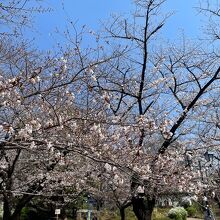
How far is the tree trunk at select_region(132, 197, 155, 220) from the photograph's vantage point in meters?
10.0

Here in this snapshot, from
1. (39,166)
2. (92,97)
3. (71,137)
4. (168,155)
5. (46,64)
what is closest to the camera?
(71,137)

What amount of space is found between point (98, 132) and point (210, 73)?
20.4 feet

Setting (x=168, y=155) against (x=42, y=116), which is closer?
(x=42, y=116)

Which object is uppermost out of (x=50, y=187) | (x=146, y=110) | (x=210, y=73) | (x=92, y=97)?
(x=210, y=73)

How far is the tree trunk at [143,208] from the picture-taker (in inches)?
395

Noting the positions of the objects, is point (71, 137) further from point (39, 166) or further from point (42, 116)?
point (39, 166)

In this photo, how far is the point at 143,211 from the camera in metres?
10.1

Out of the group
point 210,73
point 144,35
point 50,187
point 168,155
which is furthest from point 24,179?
point 210,73

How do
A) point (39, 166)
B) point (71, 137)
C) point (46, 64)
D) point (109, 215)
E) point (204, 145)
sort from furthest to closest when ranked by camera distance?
1. point (109, 215)
2. point (204, 145)
3. point (39, 166)
4. point (46, 64)
5. point (71, 137)

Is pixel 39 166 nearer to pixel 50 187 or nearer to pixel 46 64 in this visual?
pixel 50 187

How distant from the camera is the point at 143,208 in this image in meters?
→ 10.1

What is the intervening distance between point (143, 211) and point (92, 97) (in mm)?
4077

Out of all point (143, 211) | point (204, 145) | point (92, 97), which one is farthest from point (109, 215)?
point (92, 97)

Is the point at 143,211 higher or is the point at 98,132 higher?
the point at 98,132
